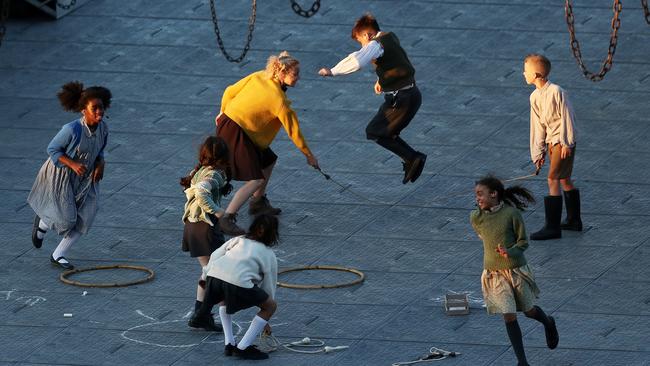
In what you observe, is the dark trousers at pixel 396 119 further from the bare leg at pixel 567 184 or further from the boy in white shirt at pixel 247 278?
the boy in white shirt at pixel 247 278

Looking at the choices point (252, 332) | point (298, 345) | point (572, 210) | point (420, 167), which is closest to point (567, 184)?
point (572, 210)

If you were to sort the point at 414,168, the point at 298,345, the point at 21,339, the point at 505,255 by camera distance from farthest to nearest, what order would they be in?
the point at 414,168 < the point at 21,339 < the point at 298,345 < the point at 505,255

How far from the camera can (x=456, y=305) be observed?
1256 centimetres

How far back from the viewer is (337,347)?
1193cm

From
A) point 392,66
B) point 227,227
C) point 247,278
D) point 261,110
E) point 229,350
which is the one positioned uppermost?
point 392,66

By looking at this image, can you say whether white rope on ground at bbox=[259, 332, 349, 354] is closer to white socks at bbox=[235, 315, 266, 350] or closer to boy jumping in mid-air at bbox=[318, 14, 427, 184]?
white socks at bbox=[235, 315, 266, 350]

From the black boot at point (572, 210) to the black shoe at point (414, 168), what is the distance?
142 centimetres

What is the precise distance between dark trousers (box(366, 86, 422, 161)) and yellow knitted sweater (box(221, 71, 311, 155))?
3.79 feet

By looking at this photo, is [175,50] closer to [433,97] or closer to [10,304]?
[433,97]

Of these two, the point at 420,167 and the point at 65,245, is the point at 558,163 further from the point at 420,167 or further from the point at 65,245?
the point at 65,245

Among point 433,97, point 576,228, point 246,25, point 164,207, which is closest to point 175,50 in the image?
point 246,25

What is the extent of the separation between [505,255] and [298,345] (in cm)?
178

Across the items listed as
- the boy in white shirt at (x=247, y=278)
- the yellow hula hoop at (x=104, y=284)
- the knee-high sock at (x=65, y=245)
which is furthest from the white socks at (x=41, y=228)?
the boy in white shirt at (x=247, y=278)

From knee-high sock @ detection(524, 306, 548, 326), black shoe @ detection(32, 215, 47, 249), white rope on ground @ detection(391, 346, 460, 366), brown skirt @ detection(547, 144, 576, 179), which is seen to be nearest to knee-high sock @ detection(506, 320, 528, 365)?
knee-high sock @ detection(524, 306, 548, 326)
